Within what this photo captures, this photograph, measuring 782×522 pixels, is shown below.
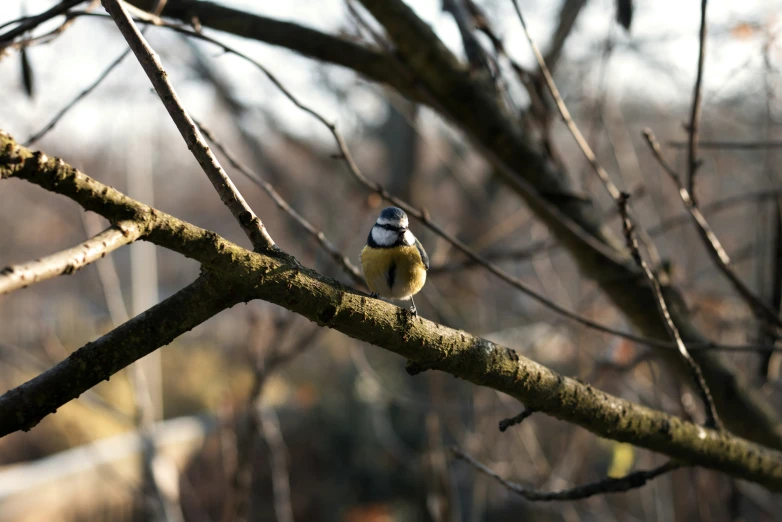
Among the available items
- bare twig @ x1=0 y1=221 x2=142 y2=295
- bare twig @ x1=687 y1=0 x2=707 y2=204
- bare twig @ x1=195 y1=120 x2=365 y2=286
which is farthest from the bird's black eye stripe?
bare twig @ x1=0 y1=221 x2=142 y2=295

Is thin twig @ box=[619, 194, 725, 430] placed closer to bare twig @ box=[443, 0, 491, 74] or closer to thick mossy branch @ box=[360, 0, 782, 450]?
thick mossy branch @ box=[360, 0, 782, 450]

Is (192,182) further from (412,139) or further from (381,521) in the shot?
(381,521)

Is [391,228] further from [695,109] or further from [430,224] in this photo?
[695,109]

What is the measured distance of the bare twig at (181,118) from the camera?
3.26 feet

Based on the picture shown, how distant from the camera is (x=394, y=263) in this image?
1.90 metres

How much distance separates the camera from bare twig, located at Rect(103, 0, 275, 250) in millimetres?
992

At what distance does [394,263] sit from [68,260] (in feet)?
3.99

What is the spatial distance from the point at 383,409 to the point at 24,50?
21.8 feet

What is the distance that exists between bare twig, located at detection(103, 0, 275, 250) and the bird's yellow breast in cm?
88

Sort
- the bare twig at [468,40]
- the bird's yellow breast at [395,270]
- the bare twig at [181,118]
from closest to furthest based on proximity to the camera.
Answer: the bare twig at [181,118]
the bird's yellow breast at [395,270]
the bare twig at [468,40]

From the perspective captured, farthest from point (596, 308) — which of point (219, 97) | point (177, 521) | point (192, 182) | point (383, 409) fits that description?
point (192, 182)

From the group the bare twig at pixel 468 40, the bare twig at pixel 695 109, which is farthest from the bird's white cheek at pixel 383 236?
the bare twig at pixel 695 109

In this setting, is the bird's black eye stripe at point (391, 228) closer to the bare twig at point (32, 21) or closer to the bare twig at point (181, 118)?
the bare twig at point (181, 118)

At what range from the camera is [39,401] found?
31.7 inches
